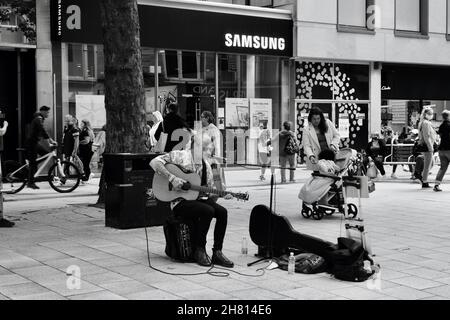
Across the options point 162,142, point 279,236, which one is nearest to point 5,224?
point 162,142

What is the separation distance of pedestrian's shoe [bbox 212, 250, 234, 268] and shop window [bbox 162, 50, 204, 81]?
1410 cm

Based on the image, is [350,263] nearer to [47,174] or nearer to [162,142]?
[162,142]

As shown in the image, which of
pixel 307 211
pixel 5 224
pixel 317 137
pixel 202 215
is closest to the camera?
pixel 202 215

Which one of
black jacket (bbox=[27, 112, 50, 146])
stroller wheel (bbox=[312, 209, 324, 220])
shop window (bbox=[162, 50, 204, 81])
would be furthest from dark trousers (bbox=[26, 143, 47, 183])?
stroller wheel (bbox=[312, 209, 324, 220])

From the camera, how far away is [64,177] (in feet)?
51.1

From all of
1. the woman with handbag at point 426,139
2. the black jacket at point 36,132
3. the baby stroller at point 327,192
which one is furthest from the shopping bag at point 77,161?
the woman with handbag at point 426,139

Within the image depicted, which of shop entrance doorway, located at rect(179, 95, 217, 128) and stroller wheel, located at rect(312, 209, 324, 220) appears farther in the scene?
shop entrance doorway, located at rect(179, 95, 217, 128)

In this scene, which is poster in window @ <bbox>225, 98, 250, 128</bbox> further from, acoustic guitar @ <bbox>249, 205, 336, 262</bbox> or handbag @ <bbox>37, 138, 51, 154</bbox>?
acoustic guitar @ <bbox>249, 205, 336, 262</bbox>

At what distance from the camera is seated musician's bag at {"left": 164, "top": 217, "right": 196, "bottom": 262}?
279 inches

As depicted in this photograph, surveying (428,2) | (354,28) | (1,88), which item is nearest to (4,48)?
(1,88)

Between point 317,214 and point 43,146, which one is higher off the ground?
point 43,146

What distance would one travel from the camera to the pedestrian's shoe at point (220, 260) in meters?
6.95

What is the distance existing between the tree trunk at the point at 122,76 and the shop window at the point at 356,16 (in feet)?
44.8

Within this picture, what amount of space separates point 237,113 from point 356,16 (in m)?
6.19
